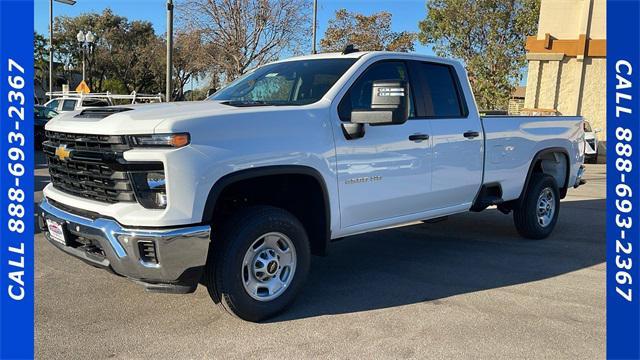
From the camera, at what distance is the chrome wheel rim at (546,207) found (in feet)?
23.1

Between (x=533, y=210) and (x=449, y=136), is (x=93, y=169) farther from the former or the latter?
(x=533, y=210)

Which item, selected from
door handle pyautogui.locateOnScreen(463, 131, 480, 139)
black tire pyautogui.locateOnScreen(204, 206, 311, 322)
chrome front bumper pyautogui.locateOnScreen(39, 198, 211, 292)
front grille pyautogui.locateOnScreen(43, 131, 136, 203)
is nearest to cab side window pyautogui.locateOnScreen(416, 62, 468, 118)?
door handle pyautogui.locateOnScreen(463, 131, 480, 139)

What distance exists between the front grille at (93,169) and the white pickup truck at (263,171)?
0.01m

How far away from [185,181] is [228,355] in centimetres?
115

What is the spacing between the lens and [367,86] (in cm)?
488

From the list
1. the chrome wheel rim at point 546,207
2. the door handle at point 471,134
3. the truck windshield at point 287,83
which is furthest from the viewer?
the chrome wheel rim at point 546,207

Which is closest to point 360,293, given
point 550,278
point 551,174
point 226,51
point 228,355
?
point 228,355

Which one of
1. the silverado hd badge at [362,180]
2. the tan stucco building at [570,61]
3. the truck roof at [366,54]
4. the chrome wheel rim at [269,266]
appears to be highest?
the tan stucco building at [570,61]

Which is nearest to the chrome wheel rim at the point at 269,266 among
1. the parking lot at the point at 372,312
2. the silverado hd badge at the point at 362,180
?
the parking lot at the point at 372,312

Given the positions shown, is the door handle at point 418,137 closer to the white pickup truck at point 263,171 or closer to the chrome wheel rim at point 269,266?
the white pickup truck at point 263,171

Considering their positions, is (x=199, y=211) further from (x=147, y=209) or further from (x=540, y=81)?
(x=540, y=81)

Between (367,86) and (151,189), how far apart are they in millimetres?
2118

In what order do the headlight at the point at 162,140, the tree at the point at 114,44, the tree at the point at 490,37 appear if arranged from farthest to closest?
the tree at the point at 114,44 → the tree at the point at 490,37 → the headlight at the point at 162,140

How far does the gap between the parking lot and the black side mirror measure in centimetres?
150
